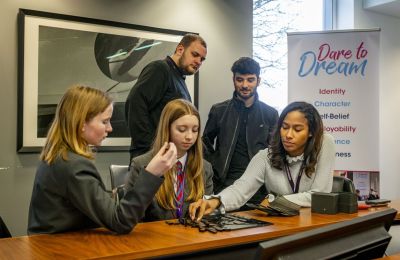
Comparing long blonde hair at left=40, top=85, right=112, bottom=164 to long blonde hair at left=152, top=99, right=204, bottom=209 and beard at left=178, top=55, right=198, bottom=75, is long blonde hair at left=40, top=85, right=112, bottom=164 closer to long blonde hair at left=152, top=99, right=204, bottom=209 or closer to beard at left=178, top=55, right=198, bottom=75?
long blonde hair at left=152, top=99, right=204, bottom=209

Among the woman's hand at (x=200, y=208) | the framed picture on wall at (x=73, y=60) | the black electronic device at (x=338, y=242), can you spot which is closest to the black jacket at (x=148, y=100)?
the framed picture on wall at (x=73, y=60)

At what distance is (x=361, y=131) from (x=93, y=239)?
130 inches

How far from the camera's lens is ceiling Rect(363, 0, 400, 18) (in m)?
4.96

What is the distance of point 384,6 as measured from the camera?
201 inches

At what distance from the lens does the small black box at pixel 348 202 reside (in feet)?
6.62

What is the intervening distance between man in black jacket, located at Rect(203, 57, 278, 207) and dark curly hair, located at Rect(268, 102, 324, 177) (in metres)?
0.76

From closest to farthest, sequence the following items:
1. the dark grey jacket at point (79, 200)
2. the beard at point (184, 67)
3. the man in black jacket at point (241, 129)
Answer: the dark grey jacket at point (79, 200)
the beard at point (184, 67)
the man in black jacket at point (241, 129)

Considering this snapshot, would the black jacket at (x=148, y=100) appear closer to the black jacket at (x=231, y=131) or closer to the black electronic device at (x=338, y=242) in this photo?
the black jacket at (x=231, y=131)

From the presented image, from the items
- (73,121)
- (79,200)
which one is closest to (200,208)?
(79,200)

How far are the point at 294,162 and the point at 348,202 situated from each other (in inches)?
15.8

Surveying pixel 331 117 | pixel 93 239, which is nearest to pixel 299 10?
pixel 331 117

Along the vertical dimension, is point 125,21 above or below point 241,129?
above

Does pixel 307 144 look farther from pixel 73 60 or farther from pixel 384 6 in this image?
pixel 384 6

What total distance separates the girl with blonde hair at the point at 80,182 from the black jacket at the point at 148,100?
1186 millimetres
